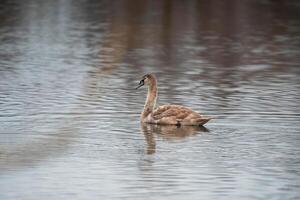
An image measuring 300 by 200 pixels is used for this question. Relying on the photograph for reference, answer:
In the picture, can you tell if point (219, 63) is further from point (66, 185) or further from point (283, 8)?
point (283, 8)

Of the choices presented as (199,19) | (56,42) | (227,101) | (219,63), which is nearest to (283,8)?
(199,19)

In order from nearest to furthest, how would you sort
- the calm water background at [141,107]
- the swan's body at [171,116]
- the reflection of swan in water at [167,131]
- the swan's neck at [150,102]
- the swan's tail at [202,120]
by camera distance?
the calm water background at [141,107]
the reflection of swan in water at [167,131]
the swan's tail at [202,120]
the swan's body at [171,116]
the swan's neck at [150,102]

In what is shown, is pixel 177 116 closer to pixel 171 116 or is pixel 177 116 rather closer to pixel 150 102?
pixel 171 116

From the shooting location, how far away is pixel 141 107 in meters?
19.1

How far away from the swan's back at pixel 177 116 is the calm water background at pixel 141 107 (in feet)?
0.48

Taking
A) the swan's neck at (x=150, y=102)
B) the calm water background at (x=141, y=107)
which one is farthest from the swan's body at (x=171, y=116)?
the calm water background at (x=141, y=107)

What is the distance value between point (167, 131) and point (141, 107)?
2.06 m

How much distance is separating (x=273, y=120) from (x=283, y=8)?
1048 inches

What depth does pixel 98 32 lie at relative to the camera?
1326 inches

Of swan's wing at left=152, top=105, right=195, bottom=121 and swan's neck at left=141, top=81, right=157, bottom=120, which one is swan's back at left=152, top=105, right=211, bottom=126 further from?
swan's neck at left=141, top=81, right=157, bottom=120

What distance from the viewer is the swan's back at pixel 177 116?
1719 cm

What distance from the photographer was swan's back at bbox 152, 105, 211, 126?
17188 millimetres

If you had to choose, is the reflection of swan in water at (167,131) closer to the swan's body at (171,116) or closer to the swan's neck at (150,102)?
the swan's body at (171,116)

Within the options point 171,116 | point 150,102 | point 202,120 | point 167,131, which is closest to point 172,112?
point 171,116
